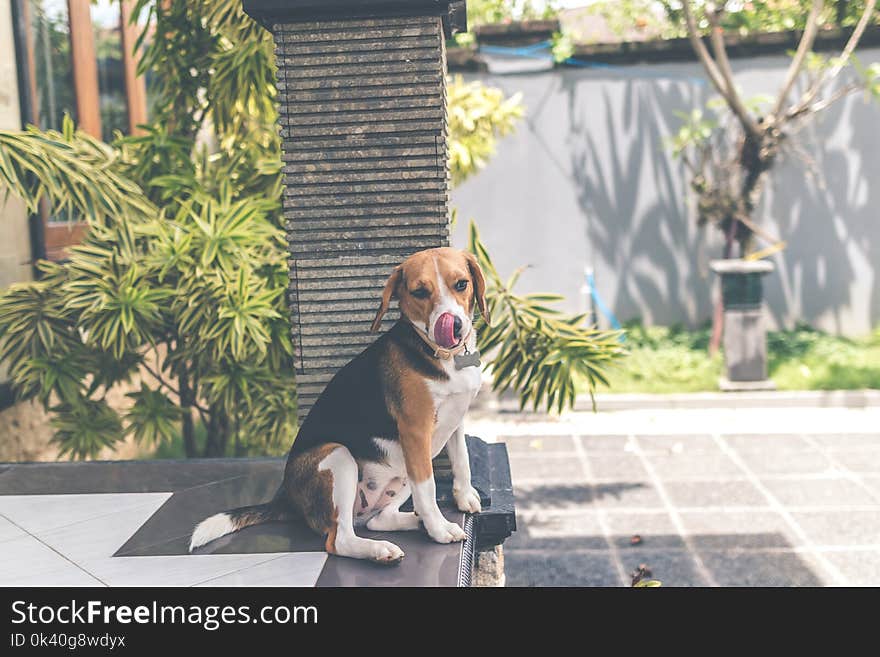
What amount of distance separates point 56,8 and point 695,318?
7971 mm

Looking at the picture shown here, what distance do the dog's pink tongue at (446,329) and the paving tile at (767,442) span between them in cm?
598

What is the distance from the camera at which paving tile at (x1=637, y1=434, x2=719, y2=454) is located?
8414 millimetres

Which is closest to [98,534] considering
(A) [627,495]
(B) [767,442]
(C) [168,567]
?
(C) [168,567]

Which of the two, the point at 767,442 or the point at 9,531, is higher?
the point at 9,531

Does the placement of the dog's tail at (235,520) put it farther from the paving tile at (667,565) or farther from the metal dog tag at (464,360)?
the paving tile at (667,565)

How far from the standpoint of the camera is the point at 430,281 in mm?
3137

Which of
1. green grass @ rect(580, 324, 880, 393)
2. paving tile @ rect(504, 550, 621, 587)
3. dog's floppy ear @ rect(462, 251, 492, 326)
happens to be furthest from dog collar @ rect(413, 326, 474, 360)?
green grass @ rect(580, 324, 880, 393)

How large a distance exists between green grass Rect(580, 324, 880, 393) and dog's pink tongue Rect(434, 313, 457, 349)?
675cm

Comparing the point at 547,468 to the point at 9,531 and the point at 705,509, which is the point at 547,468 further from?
the point at 9,531

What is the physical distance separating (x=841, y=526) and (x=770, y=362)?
436cm

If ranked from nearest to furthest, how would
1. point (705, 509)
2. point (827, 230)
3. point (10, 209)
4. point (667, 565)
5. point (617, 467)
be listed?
point (667, 565)
point (10, 209)
point (705, 509)
point (617, 467)
point (827, 230)

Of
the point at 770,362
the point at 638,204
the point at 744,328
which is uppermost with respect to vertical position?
the point at 638,204

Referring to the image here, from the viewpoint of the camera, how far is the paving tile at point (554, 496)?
282 inches

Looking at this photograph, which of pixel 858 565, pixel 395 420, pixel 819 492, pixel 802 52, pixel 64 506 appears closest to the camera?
pixel 395 420
